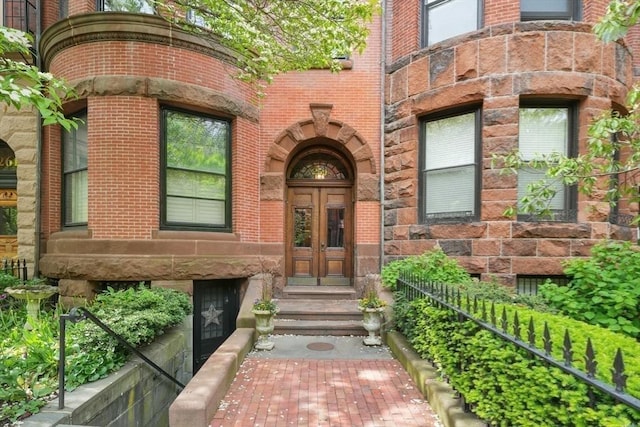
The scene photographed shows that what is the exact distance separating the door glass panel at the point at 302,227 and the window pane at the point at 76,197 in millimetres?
4634

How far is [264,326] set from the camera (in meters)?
6.01

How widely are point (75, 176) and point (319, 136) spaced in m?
5.47

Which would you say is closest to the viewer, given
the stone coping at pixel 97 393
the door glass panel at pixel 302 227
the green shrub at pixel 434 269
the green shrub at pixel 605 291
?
the stone coping at pixel 97 393

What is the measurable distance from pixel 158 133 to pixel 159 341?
3937 millimetres

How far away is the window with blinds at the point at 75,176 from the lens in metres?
7.37

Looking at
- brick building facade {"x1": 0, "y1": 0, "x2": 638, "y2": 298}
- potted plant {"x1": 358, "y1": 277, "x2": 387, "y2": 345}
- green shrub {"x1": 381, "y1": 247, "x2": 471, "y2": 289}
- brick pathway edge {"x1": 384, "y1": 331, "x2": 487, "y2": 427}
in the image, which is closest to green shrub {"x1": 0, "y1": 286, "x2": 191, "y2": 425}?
brick building facade {"x1": 0, "y1": 0, "x2": 638, "y2": 298}

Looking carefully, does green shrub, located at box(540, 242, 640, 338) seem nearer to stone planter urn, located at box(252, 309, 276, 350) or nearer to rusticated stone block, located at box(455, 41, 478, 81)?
rusticated stone block, located at box(455, 41, 478, 81)

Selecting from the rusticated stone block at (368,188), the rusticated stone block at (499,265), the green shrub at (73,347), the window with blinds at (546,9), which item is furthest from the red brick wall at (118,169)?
the window with blinds at (546,9)

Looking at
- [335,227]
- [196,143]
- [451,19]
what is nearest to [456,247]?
[335,227]

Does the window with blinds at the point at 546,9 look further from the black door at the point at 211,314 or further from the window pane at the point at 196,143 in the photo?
the black door at the point at 211,314

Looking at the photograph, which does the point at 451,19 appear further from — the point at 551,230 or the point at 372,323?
the point at 372,323

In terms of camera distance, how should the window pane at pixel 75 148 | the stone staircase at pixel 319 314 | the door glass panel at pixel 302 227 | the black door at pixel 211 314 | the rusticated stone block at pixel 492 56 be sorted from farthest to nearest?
the door glass panel at pixel 302 227
the window pane at pixel 75 148
the black door at pixel 211 314
the rusticated stone block at pixel 492 56
the stone staircase at pixel 319 314

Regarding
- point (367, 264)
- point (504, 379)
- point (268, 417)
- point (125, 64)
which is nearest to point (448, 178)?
point (367, 264)

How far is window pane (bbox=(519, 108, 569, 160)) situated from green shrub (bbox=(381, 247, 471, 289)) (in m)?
2.63
